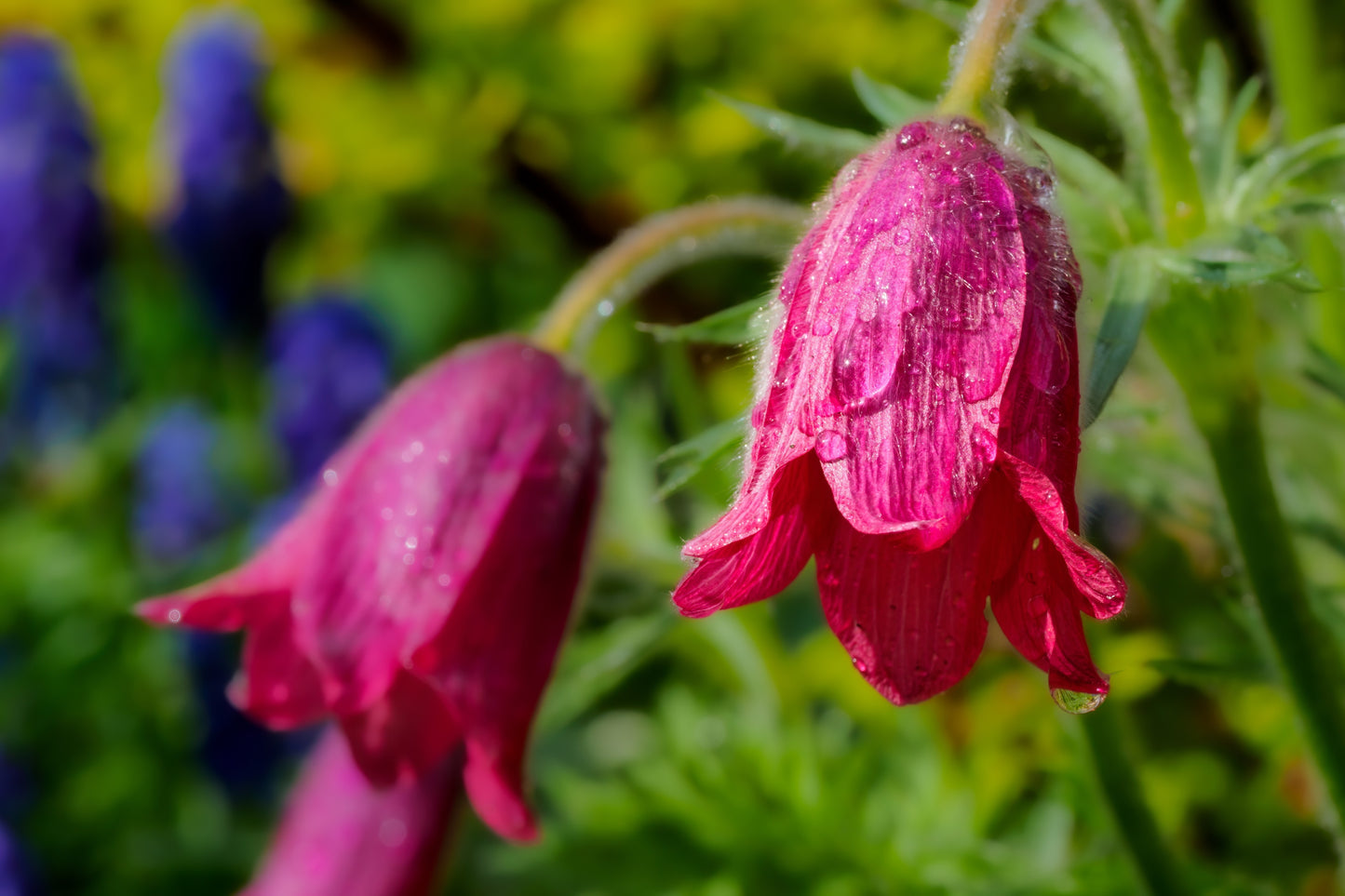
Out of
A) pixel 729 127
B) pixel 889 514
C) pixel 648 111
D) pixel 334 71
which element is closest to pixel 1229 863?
pixel 889 514

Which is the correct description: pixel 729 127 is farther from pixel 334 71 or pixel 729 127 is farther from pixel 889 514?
pixel 889 514

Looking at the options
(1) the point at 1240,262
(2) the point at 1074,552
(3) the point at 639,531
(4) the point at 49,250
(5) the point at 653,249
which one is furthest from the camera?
(4) the point at 49,250

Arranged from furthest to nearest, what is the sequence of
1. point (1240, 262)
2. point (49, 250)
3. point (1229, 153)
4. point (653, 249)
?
point (49, 250) → point (653, 249) → point (1229, 153) → point (1240, 262)

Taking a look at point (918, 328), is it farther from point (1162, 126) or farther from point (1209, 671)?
point (1209, 671)

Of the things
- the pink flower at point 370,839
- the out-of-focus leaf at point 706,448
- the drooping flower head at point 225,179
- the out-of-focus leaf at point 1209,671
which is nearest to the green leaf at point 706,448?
the out-of-focus leaf at point 706,448

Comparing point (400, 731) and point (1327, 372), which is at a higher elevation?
point (1327, 372)

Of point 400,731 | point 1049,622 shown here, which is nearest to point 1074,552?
point 1049,622
